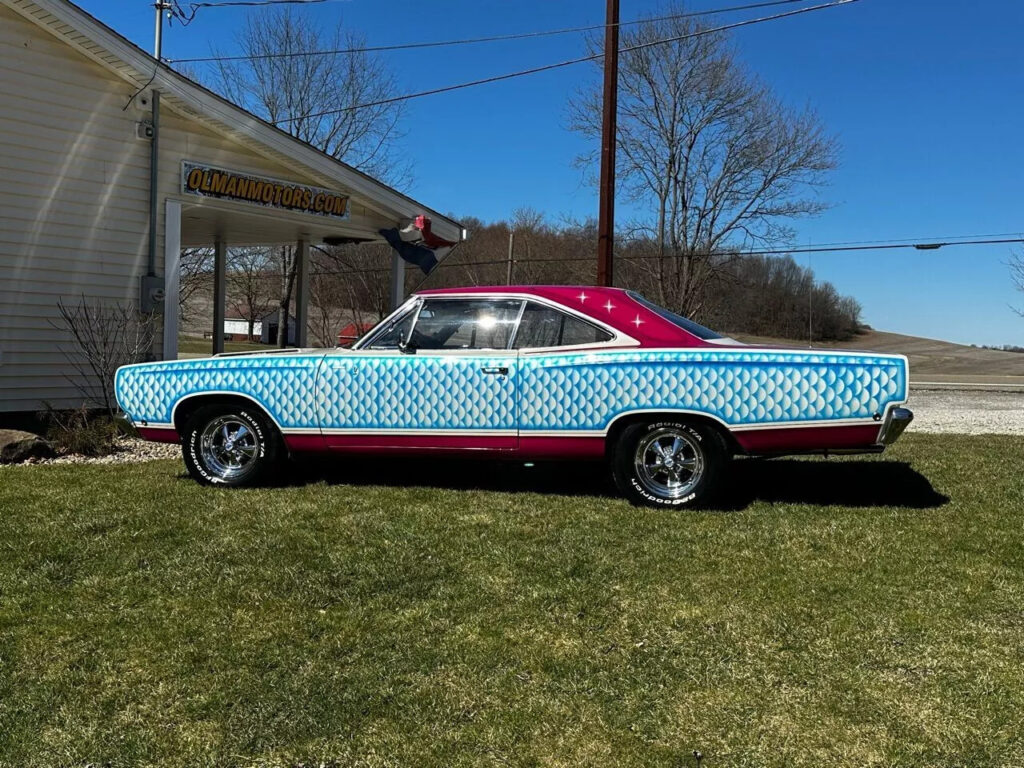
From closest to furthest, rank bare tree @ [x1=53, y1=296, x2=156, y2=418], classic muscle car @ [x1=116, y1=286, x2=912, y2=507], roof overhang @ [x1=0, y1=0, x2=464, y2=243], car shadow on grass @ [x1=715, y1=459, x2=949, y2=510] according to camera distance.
→ classic muscle car @ [x1=116, y1=286, x2=912, y2=507] → car shadow on grass @ [x1=715, y1=459, x2=949, y2=510] → roof overhang @ [x1=0, y1=0, x2=464, y2=243] → bare tree @ [x1=53, y1=296, x2=156, y2=418]

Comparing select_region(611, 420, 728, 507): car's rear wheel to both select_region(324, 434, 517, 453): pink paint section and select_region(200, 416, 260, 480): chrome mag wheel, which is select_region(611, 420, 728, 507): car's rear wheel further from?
select_region(200, 416, 260, 480): chrome mag wheel

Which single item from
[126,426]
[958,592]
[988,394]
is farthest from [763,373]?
[988,394]

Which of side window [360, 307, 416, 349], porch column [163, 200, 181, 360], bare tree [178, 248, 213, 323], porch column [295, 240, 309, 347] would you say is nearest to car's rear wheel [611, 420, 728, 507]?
side window [360, 307, 416, 349]

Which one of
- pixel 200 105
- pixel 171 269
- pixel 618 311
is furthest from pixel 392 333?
pixel 200 105

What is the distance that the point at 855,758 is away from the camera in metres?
Result: 2.41

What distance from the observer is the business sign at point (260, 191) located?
33.2ft

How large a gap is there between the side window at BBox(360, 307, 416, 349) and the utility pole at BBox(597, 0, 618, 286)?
22.7ft

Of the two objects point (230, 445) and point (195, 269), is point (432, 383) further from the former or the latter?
point (195, 269)

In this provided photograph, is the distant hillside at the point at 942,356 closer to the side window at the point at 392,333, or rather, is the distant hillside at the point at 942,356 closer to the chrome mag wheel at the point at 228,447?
the side window at the point at 392,333

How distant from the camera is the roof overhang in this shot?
8.55 metres

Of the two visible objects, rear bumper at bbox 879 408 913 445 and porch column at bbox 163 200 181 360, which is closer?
rear bumper at bbox 879 408 913 445

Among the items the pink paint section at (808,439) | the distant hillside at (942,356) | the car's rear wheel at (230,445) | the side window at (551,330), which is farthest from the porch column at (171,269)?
the distant hillside at (942,356)

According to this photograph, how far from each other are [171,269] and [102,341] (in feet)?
4.33

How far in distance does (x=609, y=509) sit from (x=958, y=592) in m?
2.03
